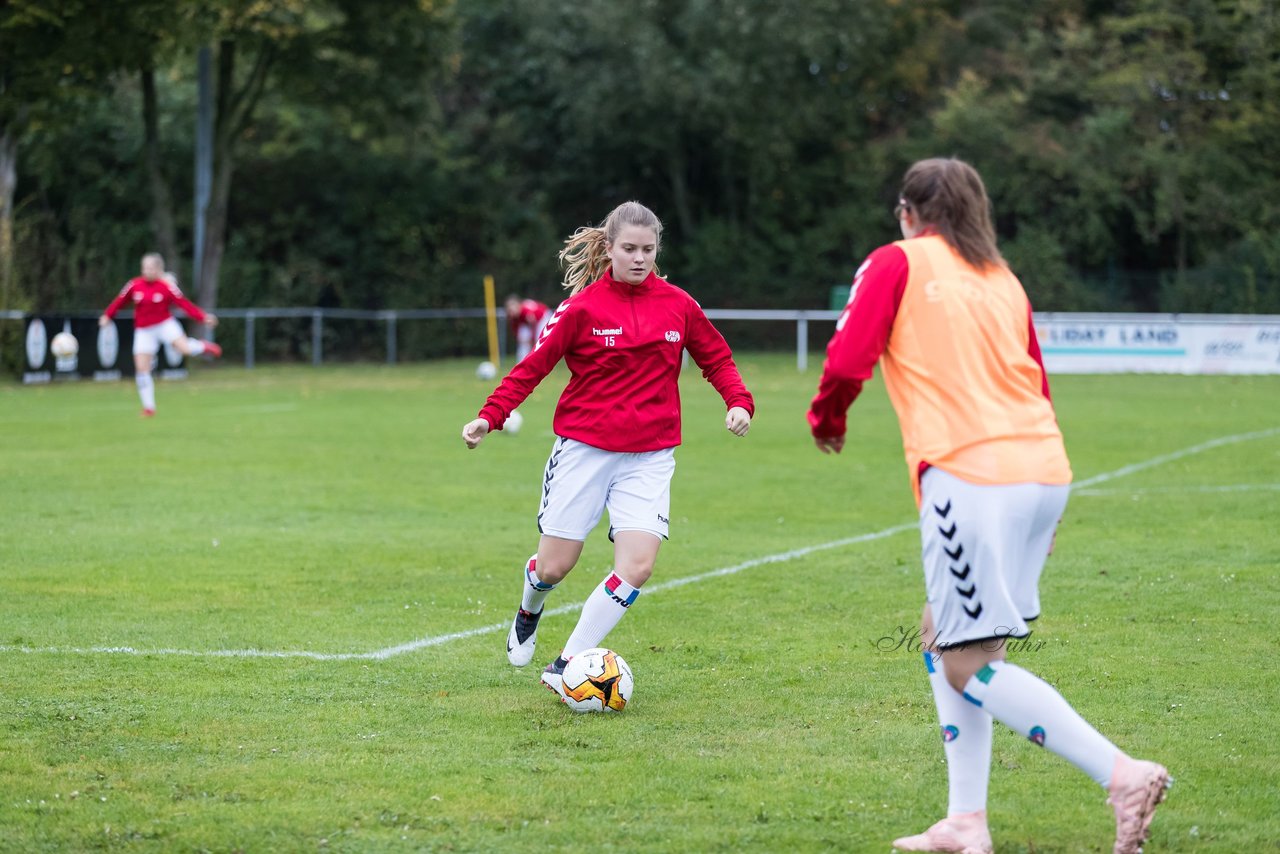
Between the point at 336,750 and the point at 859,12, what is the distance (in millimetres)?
35083

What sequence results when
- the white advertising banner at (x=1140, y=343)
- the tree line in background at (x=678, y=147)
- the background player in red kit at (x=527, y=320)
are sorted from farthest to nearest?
the tree line in background at (x=678, y=147)
the background player in red kit at (x=527, y=320)
the white advertising banner at (x=1140, y=343)

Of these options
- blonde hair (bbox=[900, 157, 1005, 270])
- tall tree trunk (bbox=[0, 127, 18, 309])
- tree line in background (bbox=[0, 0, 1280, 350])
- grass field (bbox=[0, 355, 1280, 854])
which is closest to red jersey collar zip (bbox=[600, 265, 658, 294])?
grass field (bbox=[0, 355, 1280, 854])

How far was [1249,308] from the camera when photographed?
3709 cm

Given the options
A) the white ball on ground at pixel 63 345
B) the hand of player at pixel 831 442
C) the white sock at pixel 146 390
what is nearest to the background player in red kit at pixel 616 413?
the hand of player at pixel 831 442

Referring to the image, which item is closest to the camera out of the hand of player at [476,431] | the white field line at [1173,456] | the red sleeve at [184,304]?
the hand of player at [476,431]

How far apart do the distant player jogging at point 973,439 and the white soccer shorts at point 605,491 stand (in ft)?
6.89

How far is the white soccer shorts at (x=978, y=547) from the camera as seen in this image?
4.23 meters

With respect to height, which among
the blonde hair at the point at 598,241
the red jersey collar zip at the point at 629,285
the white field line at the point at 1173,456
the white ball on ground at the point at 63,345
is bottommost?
the white field line at the point at 1173,456

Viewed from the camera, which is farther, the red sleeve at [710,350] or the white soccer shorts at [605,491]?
the red sleeve at [710,350]

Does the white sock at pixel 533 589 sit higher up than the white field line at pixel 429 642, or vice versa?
the white sock at pixel 533 589

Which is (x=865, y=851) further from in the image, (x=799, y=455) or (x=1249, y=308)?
(x=1249, y=308)

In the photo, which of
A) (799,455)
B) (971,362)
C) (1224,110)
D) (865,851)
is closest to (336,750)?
(865,851)

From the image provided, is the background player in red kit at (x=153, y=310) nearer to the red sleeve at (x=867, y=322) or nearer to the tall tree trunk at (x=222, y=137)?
the tall tree trunk at (x=222, y=137)

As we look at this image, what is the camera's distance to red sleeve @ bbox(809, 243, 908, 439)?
431 cm
